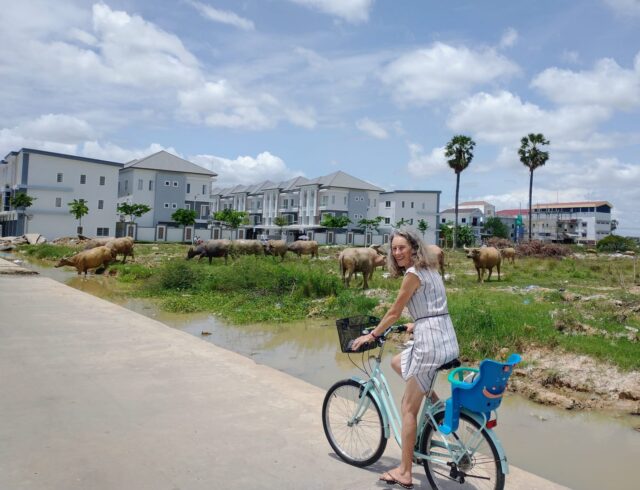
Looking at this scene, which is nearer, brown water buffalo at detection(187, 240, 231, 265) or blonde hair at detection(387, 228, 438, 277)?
blonde hair at detection(387, 228, 438, 277)

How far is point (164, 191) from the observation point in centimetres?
6619

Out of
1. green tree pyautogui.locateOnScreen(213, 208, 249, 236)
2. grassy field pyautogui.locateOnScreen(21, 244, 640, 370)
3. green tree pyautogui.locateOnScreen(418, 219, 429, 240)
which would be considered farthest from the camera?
green tree pyautogui.locateOnScreen(418, 219, 429, 240)

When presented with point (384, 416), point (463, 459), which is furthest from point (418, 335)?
point (463, 459)

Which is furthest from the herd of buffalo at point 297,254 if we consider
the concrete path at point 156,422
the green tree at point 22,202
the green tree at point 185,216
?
the green tree at point 185,216

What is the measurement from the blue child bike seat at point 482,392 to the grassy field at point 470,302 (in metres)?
5.10

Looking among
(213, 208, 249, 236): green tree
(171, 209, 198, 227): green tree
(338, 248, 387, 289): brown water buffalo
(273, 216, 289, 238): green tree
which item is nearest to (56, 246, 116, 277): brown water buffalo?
(338, 248, 387, 289): brown water buffalo

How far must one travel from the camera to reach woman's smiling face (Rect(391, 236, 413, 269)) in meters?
3.95

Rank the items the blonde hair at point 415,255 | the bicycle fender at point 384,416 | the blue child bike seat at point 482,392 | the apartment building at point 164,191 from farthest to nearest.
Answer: the apartment building at point 164,191
the bicycle fender at point 384,416
the blonde hair at point 415,255
the blue child bike seat at point 482,392

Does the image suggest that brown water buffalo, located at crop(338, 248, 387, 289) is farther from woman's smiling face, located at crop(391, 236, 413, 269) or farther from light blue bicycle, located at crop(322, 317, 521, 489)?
woman's smiling face, located at crop(391, 236, 413, 269)

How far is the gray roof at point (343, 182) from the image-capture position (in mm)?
75312

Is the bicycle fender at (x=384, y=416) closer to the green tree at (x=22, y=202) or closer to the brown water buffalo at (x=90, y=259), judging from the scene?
the brown water buffalo at (x=90, y=259)

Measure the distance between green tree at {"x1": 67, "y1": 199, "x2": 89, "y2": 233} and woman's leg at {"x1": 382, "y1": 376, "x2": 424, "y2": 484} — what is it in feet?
186

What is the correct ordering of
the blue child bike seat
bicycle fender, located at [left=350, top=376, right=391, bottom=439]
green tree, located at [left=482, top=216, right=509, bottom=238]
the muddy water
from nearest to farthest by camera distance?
the blue child bike seat → bicycle fender, located at [left=350, top=376, right=391, bottom=439] → the muddy water → green tree, located at [left=482, top=216, right=509, bottom=238]

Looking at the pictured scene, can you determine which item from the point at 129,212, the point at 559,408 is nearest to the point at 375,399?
the point at 559,408
